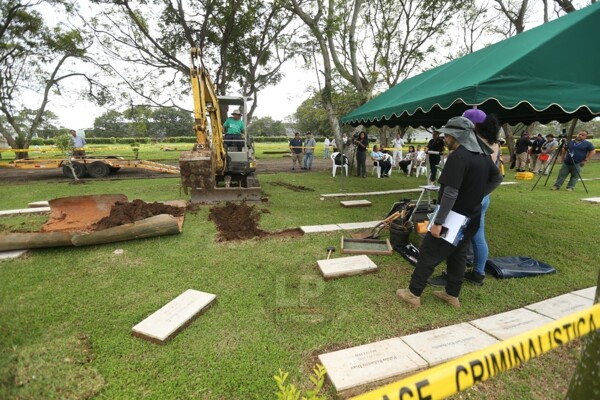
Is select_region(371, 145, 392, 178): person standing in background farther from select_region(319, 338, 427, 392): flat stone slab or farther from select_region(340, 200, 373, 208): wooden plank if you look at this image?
select_region(319, 338, 427, 392): flat stone slab

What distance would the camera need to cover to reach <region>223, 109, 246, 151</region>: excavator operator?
838 cm

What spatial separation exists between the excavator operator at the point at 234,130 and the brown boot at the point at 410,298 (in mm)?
6722

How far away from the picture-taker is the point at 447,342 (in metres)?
2.41

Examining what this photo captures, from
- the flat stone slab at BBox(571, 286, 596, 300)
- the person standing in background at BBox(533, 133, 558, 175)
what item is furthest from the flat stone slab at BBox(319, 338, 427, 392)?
the person standing in background at BBox(533, 133, 558, 175)

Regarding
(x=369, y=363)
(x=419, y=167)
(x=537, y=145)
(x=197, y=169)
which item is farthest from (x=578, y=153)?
(x=197, y=169)

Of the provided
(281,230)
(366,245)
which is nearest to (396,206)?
(366,245)

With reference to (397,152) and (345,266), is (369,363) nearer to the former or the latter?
(345,266)

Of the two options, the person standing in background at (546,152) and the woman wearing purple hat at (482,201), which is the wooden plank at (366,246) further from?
the person standing in background at (546,152)

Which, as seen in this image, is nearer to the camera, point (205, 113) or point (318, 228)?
point (318, 228)

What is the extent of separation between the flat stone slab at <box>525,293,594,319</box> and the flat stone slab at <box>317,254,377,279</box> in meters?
1.72

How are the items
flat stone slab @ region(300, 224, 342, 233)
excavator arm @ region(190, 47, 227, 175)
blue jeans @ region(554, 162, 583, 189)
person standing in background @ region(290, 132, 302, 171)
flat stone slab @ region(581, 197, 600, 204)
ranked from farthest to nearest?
1. person standing in background @ region(290, 132, 302, 171)
2. blue jeans @ region(554, 162, 583, 189)
3. flat stone slab @ region(581, 197, 600, 204)
4. excavator arm @ region(190, 47, 227, 175)
5. flat stone slab @ region(300, 224, 342, 233)

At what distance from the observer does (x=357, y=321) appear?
2.75m

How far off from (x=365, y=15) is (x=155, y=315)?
16543 mm

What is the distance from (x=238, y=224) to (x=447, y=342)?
401 centimetres
